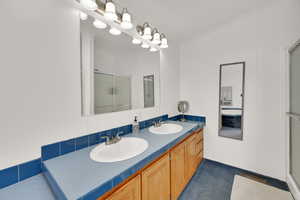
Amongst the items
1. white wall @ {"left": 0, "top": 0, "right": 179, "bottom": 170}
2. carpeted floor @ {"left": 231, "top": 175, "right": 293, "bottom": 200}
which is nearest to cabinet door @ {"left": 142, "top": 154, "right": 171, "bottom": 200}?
white wall @ {"left": 0, "top": 0, "right": 179, "bottom": 170}

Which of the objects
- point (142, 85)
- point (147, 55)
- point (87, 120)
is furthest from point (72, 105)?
point (147, 55)

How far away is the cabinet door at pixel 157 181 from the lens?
0.87 m

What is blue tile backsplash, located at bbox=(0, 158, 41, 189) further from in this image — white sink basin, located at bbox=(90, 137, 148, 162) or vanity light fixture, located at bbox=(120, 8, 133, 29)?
vanity light fixture, located at bbox=(120, 8, 133, 29)

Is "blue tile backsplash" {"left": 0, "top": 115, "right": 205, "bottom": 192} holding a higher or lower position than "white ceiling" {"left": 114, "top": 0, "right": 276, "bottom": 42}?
lower

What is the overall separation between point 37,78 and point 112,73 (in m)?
0.62

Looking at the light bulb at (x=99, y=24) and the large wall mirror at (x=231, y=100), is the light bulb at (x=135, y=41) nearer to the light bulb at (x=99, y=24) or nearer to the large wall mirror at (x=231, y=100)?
the light bulb at (x=99, y=24)

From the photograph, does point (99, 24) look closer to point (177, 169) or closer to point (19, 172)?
point (19, 172)

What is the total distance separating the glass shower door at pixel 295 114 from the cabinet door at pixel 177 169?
1.19m

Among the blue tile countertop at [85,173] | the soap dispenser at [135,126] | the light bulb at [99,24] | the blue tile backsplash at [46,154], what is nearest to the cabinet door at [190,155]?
the soap dispenser at [135,126]

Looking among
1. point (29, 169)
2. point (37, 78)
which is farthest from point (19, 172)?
point (37, 78)

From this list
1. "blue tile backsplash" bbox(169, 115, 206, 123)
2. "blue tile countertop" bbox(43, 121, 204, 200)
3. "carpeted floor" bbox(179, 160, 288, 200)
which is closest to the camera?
"blue tile countertop" bbox(43, 121, 204, 200)

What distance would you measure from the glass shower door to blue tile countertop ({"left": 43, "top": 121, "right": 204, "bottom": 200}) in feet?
5.06

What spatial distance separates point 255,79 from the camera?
65.7 inches

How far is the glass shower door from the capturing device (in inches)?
49.1
